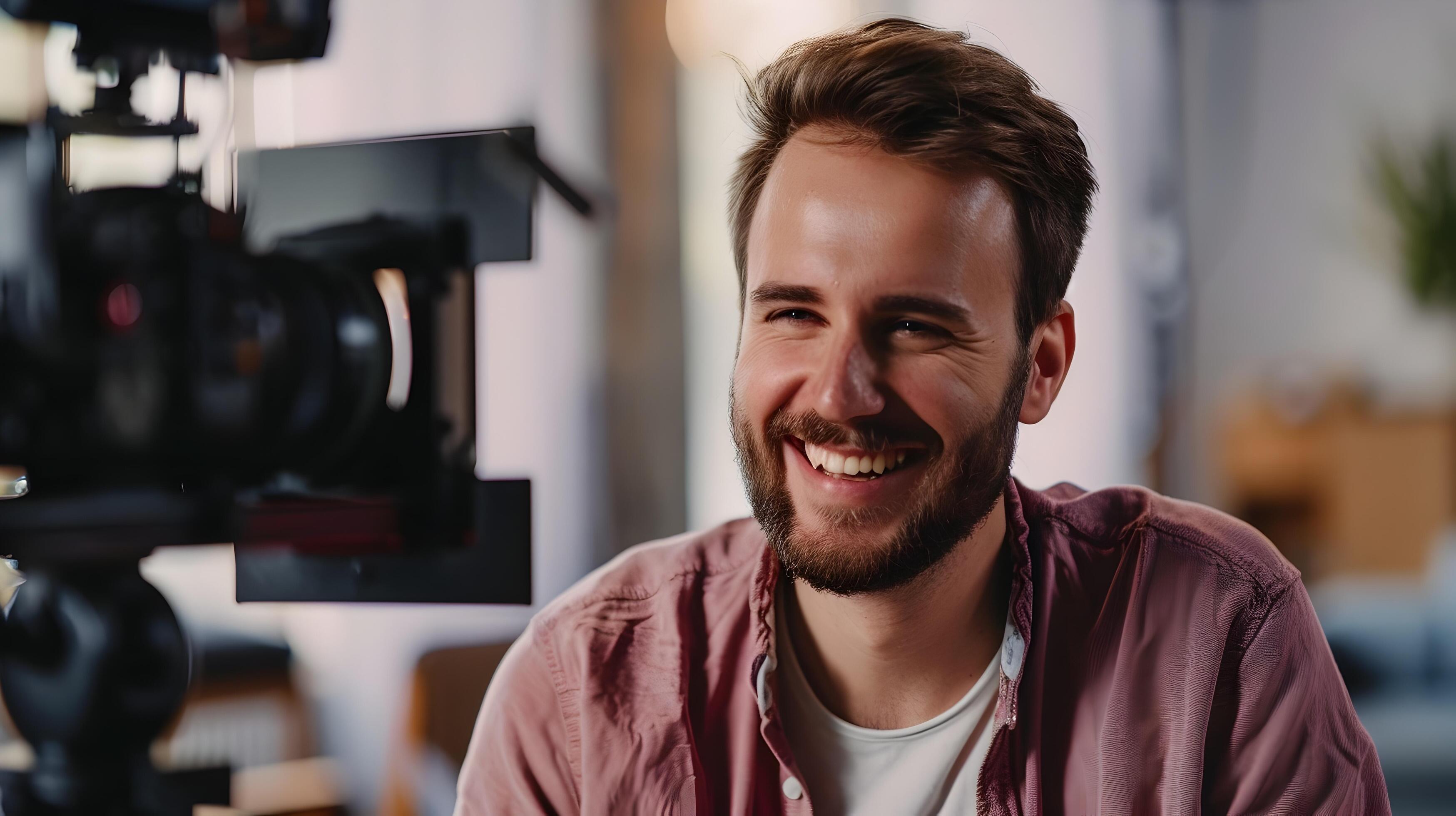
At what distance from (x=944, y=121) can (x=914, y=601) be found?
421 mm

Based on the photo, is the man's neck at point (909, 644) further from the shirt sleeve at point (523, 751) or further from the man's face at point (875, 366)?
the shirt sleeve at point (523, 751)

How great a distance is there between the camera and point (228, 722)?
176cm

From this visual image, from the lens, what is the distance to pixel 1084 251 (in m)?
1.62

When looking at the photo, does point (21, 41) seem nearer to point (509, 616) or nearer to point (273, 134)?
point (273, 134)

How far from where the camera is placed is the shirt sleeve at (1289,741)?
880mm

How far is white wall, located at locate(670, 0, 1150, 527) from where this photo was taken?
1703mm

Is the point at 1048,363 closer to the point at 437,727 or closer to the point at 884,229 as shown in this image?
the point at 884,229

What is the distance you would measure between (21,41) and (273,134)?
435mm

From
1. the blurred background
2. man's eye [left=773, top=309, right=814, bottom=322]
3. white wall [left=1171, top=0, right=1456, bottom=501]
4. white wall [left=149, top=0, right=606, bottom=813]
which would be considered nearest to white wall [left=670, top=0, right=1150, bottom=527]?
the blurred background

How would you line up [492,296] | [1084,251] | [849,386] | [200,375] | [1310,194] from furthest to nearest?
[1310,194] → [492,296] → [1084,251] → [849,386] → [200,375]

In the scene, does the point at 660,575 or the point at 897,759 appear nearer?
the point at 897,759

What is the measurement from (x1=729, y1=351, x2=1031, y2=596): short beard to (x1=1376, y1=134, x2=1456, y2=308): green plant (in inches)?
62.1

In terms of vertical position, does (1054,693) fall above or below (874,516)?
below

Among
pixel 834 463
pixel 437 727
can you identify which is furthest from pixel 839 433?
pixel 437 727
